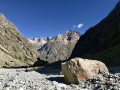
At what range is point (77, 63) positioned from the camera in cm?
1459

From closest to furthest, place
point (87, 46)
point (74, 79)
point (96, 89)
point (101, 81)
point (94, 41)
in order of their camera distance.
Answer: point (96, 89)
point (101, 81)
point (74, 79)
point (94, 41)
point (87, 46)

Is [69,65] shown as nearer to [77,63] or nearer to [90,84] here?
[77,63]

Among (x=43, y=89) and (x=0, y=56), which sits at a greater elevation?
(x=0, y=56)

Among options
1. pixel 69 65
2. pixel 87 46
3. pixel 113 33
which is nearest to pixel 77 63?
pixel 69 65

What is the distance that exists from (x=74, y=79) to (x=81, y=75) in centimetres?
91

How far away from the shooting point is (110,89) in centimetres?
988

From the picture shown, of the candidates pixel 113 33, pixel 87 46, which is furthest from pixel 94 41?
pixel 113 33

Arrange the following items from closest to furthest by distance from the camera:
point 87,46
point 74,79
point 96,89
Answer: point 96,89
point 74,79
point 87,46

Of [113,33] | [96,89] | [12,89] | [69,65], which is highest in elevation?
[113,33]

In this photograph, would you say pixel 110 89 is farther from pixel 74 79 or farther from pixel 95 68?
pixel 95 68

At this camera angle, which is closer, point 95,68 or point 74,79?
point 74,79

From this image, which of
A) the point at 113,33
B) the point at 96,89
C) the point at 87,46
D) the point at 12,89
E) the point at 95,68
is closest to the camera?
the point at 12,89

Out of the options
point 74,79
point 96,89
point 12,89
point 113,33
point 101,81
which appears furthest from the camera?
point 113,33

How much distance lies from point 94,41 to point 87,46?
18968mm
